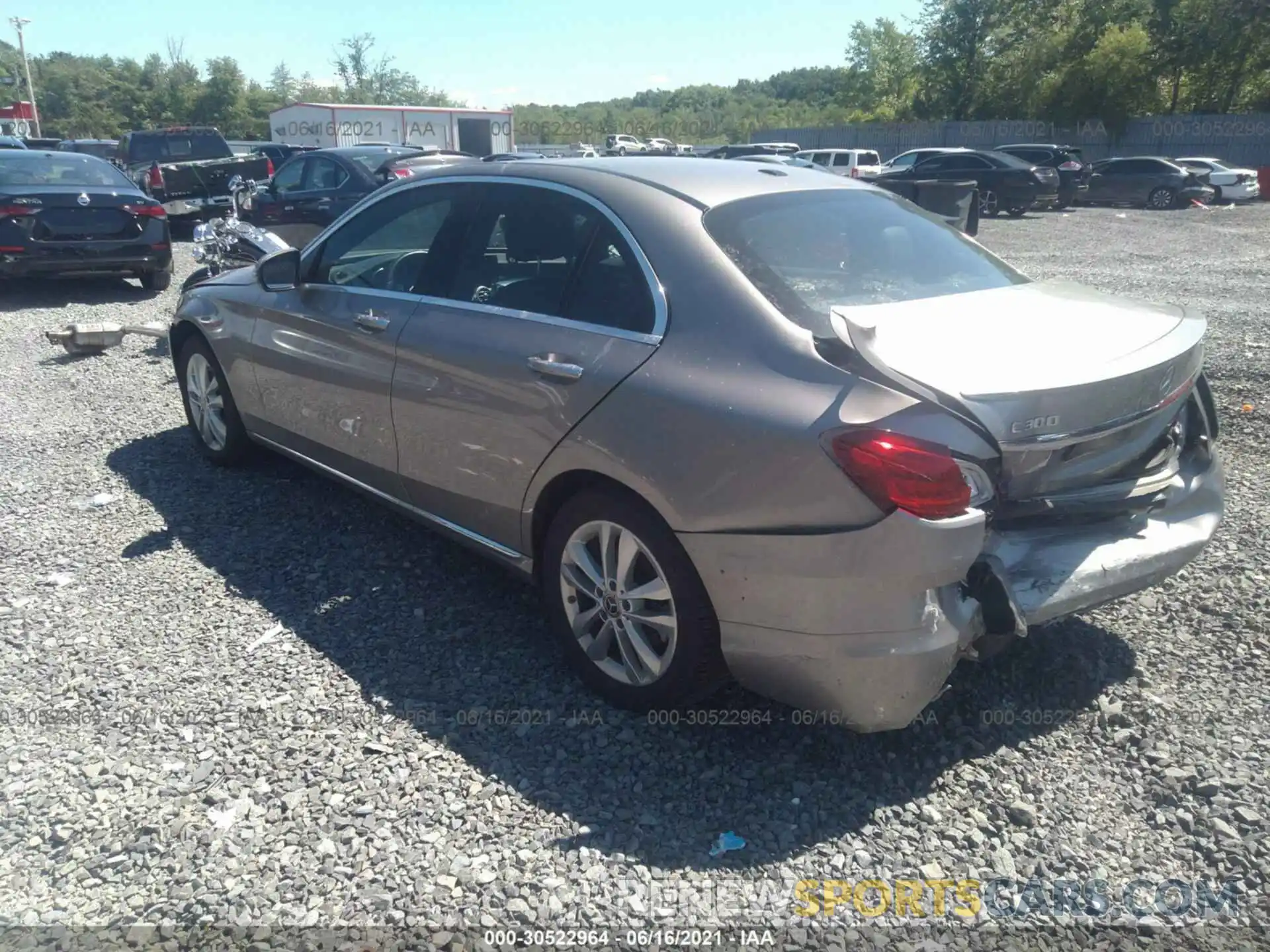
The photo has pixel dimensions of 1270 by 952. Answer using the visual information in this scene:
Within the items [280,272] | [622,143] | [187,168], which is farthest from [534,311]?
[622,143]

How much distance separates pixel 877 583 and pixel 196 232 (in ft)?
25.0

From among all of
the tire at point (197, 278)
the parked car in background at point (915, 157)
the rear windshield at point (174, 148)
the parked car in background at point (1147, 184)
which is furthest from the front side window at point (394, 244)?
the parked car in background at point (1147, 184)

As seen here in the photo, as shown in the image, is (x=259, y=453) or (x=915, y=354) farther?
(x=259, y=453)

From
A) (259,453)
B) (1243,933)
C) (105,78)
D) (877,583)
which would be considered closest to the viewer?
(1243,933)

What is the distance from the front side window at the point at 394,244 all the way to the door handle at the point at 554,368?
0.81m

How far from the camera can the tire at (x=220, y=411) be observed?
17.4 feet

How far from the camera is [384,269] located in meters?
4.25

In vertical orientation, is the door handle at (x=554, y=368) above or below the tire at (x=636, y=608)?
above

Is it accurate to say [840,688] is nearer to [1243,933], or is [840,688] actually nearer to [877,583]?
[877,583]

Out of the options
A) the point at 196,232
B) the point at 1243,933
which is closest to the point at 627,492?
the point at 1243,933

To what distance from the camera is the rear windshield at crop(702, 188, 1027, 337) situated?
3053mm

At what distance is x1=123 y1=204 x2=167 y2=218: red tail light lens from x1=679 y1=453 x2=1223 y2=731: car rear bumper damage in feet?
32.6

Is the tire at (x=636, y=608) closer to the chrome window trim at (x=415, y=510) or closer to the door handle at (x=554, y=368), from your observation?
the chrome window trim at (x=415, y=510)

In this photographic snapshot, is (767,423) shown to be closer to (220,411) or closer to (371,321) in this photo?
(371,321)
